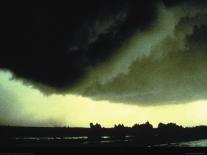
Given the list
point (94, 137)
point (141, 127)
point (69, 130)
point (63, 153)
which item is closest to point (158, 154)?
point (63, 153)

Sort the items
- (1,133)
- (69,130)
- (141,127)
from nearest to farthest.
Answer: (1,133)
(69,130)
(141,127)

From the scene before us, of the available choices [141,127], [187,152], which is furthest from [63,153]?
[141,127]

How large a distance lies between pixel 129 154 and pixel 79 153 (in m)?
1.33

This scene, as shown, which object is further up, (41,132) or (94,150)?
(41,132)

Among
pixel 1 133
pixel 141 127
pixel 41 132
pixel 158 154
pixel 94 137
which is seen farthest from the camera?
pixel 141 127

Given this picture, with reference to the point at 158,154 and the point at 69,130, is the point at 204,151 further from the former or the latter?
the point at 69,130

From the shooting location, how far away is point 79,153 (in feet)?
35.6

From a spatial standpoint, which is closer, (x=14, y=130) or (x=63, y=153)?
(x=63, y=153)

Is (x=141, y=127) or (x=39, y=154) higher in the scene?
(x=141, y=127)

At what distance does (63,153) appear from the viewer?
1098 cm

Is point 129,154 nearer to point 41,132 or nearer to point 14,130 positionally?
point 14,130

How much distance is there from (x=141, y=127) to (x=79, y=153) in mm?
82641

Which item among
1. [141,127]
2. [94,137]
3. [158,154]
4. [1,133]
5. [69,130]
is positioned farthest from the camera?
[141,127]

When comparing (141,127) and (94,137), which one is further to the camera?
(141,127)
